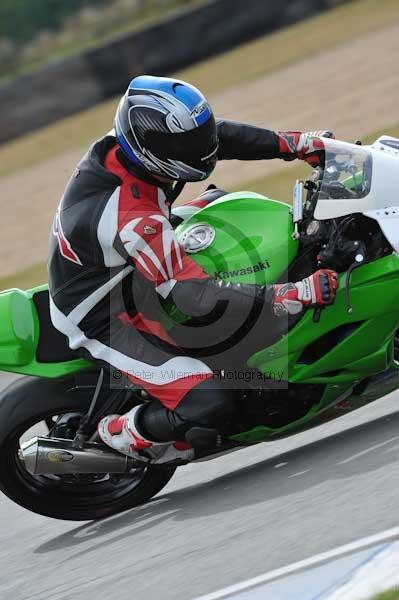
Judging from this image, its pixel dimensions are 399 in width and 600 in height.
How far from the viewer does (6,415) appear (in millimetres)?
Answer: 5191

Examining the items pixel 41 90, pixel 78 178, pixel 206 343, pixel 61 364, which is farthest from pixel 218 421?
pixel 41 90

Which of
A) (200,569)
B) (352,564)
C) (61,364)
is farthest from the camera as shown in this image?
(61,364)

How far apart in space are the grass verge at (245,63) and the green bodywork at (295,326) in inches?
460

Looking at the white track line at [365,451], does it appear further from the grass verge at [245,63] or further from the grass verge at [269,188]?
the grass verge at [245,63]

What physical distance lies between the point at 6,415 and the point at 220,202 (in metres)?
1.40

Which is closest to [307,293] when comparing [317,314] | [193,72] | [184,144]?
[317,314]

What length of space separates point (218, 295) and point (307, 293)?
38 centimetres

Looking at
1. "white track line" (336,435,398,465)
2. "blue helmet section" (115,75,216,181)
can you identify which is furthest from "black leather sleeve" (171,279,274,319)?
"white track line" (336,435,398,465)

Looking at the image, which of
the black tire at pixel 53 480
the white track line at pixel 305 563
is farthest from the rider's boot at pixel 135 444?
the white track line at pixel 305 563

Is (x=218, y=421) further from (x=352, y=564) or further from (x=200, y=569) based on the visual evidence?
(x=352, y=564)

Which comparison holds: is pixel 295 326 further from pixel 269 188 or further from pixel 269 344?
pixel 269 188

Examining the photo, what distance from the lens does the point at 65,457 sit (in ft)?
17.3

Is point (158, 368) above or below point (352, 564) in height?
above

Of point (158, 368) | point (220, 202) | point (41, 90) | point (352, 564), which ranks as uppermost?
point (41, 90)
